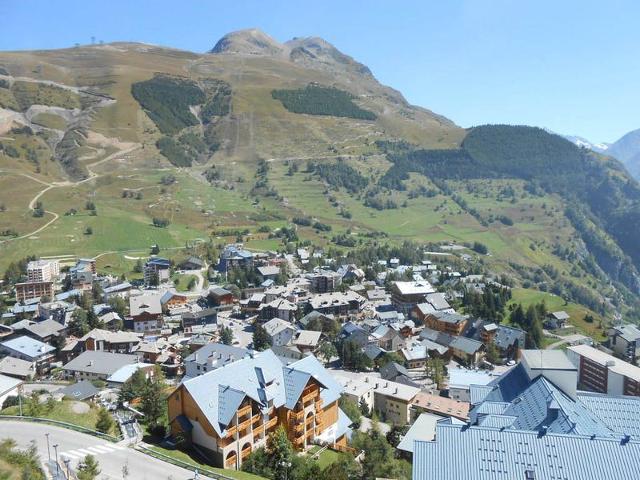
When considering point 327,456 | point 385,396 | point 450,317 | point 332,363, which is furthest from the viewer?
point 450,317

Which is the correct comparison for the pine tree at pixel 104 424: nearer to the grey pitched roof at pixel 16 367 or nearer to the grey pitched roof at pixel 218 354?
the grey pitched roof at pixel 218 354

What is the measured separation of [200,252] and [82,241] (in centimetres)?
3218

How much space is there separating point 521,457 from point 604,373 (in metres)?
53.7

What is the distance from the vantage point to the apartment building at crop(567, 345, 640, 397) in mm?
67750

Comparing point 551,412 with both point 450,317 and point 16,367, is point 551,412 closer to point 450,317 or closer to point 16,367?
point 450,317

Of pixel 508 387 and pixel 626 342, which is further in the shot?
pixel 626 342

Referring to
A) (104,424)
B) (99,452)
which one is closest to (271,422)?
(104,424)

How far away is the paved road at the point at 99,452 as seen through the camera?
29.5 meters

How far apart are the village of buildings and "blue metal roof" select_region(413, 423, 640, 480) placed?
0.22 ft

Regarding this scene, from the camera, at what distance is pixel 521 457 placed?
26.9 m

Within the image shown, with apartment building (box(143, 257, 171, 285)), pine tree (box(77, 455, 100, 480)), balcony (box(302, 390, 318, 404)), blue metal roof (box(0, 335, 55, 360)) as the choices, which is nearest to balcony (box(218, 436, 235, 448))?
balcony (box(302, 390, 318, 404))

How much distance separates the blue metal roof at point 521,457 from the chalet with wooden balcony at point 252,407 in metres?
14.6

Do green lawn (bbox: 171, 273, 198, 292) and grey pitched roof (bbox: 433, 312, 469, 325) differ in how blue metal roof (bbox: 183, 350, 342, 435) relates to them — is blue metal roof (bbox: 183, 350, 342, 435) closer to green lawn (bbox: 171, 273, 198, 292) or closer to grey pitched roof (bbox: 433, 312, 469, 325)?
grey pitched roof (bbox: 433, 312, 469, 325)

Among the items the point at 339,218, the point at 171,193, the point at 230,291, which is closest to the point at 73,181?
the point at 171,193
